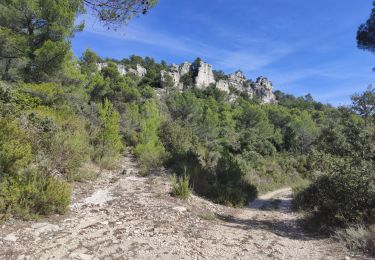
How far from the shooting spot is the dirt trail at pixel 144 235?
5035 millimetres

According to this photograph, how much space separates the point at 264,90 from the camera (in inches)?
4321

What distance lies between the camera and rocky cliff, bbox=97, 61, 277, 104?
90875 mm

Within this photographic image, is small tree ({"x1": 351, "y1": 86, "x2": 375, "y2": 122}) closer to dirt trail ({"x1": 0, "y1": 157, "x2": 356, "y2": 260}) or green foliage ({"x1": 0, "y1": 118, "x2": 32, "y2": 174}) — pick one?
dirt trail ({"x1": 0, "y1": 157, "x2": 356, "y2": 260})

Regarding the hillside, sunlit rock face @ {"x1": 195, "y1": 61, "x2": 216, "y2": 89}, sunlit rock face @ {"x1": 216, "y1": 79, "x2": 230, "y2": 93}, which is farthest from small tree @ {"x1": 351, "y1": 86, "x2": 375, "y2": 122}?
sunlit rock face @ {"x1": 216, "y1": 79, "x2": 230, "y2": 93}

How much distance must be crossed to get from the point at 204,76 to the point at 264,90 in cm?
2302

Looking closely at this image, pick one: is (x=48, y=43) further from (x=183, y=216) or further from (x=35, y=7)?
(x=183, y=216)

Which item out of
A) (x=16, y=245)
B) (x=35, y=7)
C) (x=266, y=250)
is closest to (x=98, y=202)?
(x=16, y=245)

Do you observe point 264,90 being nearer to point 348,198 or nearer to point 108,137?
point 108,137

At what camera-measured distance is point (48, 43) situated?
45.0ft

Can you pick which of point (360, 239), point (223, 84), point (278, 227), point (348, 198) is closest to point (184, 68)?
point (223, 84)

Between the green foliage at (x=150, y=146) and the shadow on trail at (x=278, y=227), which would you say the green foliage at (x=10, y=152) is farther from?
the green foliage at (x=150, y=146)

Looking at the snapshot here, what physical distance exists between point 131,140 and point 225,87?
3106 inches

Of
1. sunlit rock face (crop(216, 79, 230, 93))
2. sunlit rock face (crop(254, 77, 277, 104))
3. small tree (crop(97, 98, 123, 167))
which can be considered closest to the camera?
small tree (crop(97, 98, 123, 167))

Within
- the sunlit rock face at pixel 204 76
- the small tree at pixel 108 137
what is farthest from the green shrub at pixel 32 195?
the sunlit rock face at pixel 204 76
